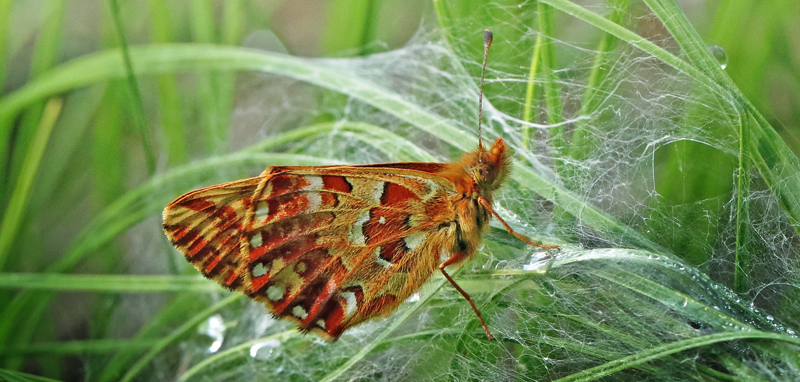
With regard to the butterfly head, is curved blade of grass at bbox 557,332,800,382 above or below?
below

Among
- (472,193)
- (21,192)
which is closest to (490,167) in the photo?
(472,193)

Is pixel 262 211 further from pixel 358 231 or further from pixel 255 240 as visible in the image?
pixel 358 231

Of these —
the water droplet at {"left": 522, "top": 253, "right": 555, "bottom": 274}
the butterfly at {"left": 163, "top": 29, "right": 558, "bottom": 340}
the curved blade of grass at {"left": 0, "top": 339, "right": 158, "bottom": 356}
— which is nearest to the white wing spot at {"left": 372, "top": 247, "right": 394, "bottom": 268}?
the butterfly at {"left": 163, "top": 29, "right": 558, "bottom": 340}

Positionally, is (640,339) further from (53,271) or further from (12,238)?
(12,238)

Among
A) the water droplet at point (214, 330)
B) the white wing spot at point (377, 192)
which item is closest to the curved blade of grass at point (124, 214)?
the water droplet at point (214, 330)

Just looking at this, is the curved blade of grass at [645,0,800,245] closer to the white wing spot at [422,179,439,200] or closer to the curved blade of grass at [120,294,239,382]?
the white wing spot at [422,179,439,200]

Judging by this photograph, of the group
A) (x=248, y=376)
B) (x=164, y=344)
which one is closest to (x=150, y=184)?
(x=164, y=344)
